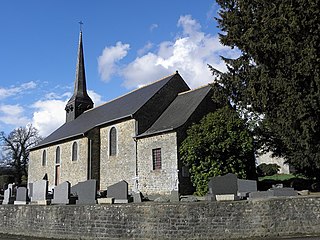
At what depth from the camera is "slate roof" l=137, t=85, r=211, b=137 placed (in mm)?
22203

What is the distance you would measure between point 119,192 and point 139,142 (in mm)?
10830

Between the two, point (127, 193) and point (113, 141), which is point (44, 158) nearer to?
point (113, 141)

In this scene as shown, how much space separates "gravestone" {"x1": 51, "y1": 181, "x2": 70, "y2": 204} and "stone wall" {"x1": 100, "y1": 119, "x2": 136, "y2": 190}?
9.68 metres

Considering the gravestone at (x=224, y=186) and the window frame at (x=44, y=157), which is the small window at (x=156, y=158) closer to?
the gravestone at (x=224, y=186)

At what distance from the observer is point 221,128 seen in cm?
1986

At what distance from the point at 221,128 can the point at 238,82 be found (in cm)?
435

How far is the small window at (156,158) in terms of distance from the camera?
22.4m

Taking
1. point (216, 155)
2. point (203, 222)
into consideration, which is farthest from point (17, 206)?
point (216, 155)

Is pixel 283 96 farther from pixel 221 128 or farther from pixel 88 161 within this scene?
pixel 88 161

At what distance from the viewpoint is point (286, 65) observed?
12.8 m

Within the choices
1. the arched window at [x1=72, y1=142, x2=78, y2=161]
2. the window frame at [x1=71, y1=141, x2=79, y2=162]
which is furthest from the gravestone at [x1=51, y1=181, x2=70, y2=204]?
the arched window at [x1=72, y1=142, x2=78, y2=161]

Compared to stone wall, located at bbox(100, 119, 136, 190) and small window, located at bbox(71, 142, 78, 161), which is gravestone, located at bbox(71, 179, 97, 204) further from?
small window, located at bbox(71, 142, 78, 161)

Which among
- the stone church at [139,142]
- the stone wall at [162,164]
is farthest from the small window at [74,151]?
Result: the stone wall at [162,164]

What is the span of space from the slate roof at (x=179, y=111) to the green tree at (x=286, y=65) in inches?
290
